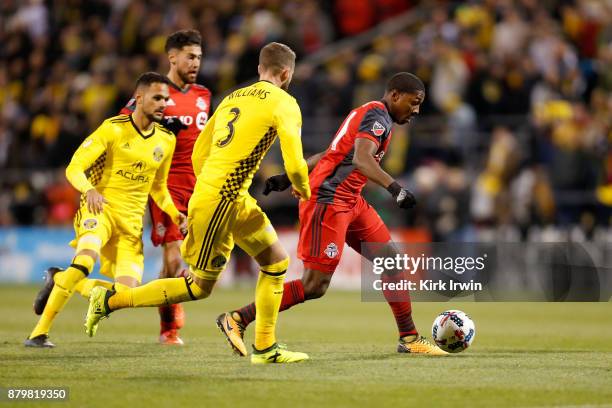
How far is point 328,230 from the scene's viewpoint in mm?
9438

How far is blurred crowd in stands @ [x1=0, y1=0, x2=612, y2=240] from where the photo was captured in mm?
18484

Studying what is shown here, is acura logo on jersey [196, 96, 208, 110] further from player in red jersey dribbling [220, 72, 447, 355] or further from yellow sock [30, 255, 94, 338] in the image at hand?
yellow sock [30, 255, 94, 338]

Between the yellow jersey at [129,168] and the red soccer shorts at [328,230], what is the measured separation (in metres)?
1.35

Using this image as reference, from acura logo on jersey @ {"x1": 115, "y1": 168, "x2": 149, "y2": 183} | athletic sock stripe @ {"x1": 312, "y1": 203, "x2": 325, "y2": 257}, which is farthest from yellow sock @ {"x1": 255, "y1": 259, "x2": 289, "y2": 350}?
acura logo on jersey @ {"x1": 115, "y1": 168, "x2": 149, "y2": 183}

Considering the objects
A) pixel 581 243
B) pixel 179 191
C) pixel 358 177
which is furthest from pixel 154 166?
pixel 581 243

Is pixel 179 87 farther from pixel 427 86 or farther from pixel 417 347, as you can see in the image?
pixel 427 86

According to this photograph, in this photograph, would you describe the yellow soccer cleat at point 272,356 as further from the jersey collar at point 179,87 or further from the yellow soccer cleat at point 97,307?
the jersey collar at point 179,87

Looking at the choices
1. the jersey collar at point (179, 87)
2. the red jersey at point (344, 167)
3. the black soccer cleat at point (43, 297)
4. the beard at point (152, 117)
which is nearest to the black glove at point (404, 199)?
the red jersey at point (344, 167)

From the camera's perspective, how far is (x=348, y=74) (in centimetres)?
2012

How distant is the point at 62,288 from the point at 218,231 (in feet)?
6.58

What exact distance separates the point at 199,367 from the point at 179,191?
2.96 metres

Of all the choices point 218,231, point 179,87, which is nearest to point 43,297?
point 179,87

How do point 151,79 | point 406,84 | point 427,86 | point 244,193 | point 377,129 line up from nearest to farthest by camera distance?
point 244,193 → point 377,129 → point 406,84 → point 151,79 → point 427,86

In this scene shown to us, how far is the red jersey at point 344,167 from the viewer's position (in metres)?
9.49
